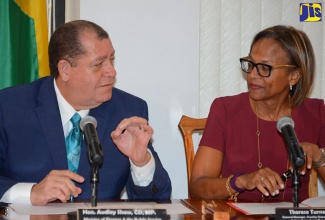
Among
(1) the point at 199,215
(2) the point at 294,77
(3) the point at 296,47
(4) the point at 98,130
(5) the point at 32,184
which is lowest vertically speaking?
(1) the point at 199,215

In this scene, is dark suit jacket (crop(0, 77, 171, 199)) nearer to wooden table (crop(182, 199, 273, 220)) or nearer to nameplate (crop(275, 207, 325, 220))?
wooden table (crop(182, 199, 273, 220))

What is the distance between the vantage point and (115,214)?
216 centimetres

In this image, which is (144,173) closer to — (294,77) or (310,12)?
(294,77)

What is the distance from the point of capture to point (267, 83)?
11.2 ft

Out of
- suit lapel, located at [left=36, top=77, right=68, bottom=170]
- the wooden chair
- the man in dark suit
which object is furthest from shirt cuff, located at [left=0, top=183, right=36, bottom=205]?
the wooden chair

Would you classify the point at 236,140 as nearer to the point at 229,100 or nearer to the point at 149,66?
the point at 229,100

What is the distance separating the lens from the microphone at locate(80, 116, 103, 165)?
2309 millimetres

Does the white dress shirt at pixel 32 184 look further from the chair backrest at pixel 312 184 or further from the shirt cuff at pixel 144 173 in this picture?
the chair backrest at pixel 312 184

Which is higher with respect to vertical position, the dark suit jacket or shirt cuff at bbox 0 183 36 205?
the dark suit jacket

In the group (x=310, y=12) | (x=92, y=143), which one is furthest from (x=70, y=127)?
(x=310, y=12)

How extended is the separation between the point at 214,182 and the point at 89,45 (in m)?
0.91

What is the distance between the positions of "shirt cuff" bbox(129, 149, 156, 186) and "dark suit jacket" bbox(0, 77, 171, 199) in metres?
0.02

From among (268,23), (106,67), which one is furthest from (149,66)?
(106,67)

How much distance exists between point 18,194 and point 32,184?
78mm
